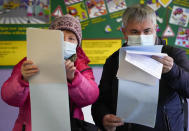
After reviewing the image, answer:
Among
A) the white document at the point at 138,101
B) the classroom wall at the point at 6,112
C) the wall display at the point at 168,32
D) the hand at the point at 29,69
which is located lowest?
the classroom wall at the point at 6,112

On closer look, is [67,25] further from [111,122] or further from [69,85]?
[111,122]

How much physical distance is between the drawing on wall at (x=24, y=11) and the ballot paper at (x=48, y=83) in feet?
3.35

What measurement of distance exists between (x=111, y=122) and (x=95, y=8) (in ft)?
3.71

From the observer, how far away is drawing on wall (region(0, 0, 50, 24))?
1.57m

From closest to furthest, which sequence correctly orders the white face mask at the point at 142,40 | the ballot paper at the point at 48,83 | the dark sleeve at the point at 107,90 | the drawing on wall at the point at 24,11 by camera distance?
the ballot paper at the point at 48,83 → the white face mask at the point at 142,40 → the dark sleeve at the point at 107,90 → the drawing on wall at the point at 24,11

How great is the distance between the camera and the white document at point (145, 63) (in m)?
0.68

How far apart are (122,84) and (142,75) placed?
87mm

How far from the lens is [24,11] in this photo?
5.19 ft

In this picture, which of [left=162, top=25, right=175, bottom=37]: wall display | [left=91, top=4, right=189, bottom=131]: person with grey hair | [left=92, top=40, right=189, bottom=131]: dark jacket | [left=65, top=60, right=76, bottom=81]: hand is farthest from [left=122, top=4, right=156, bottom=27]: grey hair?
[left=162, top=25, right=175, bottom=37]: wall display

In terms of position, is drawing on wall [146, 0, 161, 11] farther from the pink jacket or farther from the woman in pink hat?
the pink jacket

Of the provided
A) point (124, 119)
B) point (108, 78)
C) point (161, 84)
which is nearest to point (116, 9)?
point (108, 78)

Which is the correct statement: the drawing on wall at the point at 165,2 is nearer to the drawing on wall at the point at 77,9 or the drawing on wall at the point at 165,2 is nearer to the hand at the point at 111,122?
the drawing on wall at the point at 77,9

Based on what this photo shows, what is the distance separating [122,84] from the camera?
0.74 meters

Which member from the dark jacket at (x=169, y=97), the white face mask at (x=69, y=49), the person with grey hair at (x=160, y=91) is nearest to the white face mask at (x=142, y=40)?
the person with grey hair at (x=160, y=91)
